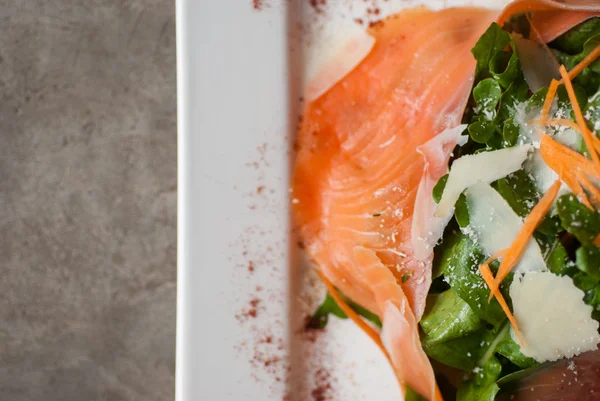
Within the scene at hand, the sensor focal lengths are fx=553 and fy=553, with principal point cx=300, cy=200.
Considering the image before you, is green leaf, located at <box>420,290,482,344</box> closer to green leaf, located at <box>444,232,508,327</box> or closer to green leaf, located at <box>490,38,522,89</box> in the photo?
green leaf, located at <box>444,232,508,327</box>

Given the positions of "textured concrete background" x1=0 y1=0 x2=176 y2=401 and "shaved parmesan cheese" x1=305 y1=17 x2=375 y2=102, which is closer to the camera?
"shaved parmesan cheese" x1=305 y1=17 x2=375 y2=102

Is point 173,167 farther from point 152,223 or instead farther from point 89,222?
point 89,222

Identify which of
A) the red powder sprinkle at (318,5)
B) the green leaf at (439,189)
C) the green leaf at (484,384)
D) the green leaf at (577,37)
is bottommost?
the green leaf at (484,384)

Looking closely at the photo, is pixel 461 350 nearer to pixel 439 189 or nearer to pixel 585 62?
pixel 439 189

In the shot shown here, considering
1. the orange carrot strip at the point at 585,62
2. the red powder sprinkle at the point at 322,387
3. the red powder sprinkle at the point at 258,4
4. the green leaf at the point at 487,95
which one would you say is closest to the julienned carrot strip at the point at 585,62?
the orange carrot strip at the point at 585,62

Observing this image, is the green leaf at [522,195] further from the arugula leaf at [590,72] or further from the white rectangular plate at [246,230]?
the white rectangular plate at [246,230]

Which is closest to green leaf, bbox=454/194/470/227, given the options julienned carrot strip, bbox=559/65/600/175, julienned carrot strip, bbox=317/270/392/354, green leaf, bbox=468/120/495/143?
green leaf, bbox=468/120/495/143
